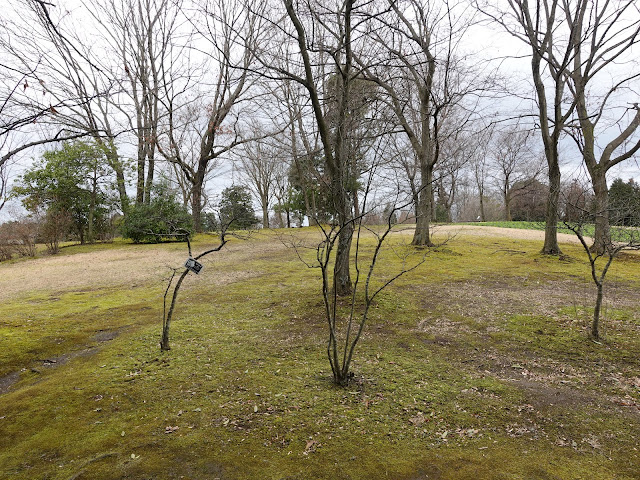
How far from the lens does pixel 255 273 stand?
8500 millimetres

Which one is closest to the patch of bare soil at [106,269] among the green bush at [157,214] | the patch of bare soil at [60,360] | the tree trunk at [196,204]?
the green bush at [157,214]

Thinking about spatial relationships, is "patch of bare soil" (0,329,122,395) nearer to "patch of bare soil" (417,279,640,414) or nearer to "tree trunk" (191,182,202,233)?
"patch of bare soil" (417,279,640,414)

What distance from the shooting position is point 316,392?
2.91 metres

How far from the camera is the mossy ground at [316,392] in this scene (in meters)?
2.06

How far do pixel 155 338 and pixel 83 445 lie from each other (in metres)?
2.02

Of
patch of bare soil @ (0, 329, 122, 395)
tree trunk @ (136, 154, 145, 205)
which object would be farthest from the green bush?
patch of bare soil @ (0, 329, 122, 395)

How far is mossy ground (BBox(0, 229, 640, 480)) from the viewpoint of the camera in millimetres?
2062

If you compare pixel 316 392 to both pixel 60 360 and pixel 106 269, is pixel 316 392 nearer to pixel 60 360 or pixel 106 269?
pixel 60 360

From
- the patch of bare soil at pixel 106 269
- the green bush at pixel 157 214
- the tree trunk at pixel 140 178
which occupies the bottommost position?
the patch of bare soil at pixel 106 269

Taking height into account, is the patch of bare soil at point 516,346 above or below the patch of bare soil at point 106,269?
below

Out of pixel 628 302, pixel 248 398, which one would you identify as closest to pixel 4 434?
pixel 248 398

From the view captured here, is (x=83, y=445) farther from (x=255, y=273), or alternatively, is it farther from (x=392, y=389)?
(x=255, y=273)

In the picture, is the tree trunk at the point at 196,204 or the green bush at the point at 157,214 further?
the tree trunk at the point at 196,204

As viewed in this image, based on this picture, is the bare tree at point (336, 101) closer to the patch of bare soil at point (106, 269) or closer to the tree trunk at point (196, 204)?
→ the patch of bare soil at point (106, 269)
